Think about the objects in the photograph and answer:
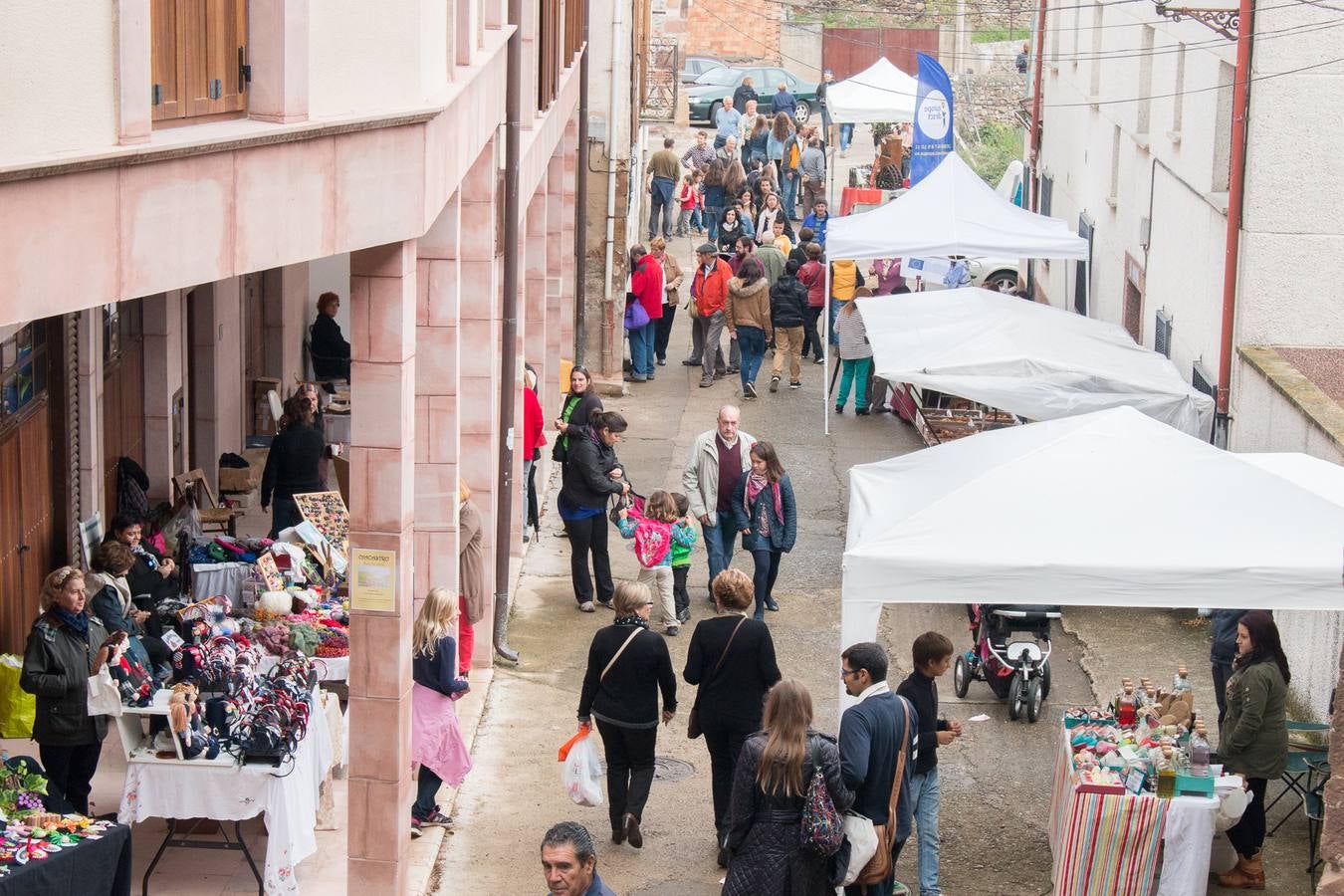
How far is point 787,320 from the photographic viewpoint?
23.1 m

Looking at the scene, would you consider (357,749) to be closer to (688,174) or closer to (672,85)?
(688,174)

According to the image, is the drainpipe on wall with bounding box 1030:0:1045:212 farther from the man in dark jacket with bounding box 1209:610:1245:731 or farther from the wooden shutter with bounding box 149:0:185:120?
the wooden shutter with bounding box 149:0:185:120

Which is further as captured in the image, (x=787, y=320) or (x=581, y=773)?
(x=787, y=320)

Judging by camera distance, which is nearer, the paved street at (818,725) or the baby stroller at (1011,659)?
the paved street at (818,725)

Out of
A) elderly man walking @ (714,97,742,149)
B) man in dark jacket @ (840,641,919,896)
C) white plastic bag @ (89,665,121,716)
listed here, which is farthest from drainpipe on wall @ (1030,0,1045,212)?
white plastic bag @ (89,665,121,716)

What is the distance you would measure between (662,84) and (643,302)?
959 inches

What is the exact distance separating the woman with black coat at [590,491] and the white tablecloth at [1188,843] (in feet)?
19.7

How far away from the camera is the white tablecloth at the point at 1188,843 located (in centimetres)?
957

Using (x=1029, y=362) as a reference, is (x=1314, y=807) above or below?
below

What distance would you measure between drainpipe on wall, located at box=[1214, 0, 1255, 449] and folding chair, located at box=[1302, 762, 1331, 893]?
573 cm

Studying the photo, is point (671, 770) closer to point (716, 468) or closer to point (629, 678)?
point (629, 678)

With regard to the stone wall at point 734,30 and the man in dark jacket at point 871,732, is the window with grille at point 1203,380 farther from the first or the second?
the stone wall at point 734,30

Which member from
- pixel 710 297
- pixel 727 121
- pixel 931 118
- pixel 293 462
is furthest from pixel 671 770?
pixel 727 121

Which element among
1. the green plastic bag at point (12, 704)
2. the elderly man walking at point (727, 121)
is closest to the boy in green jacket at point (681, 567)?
the green plastic bag at point (12, 704)
